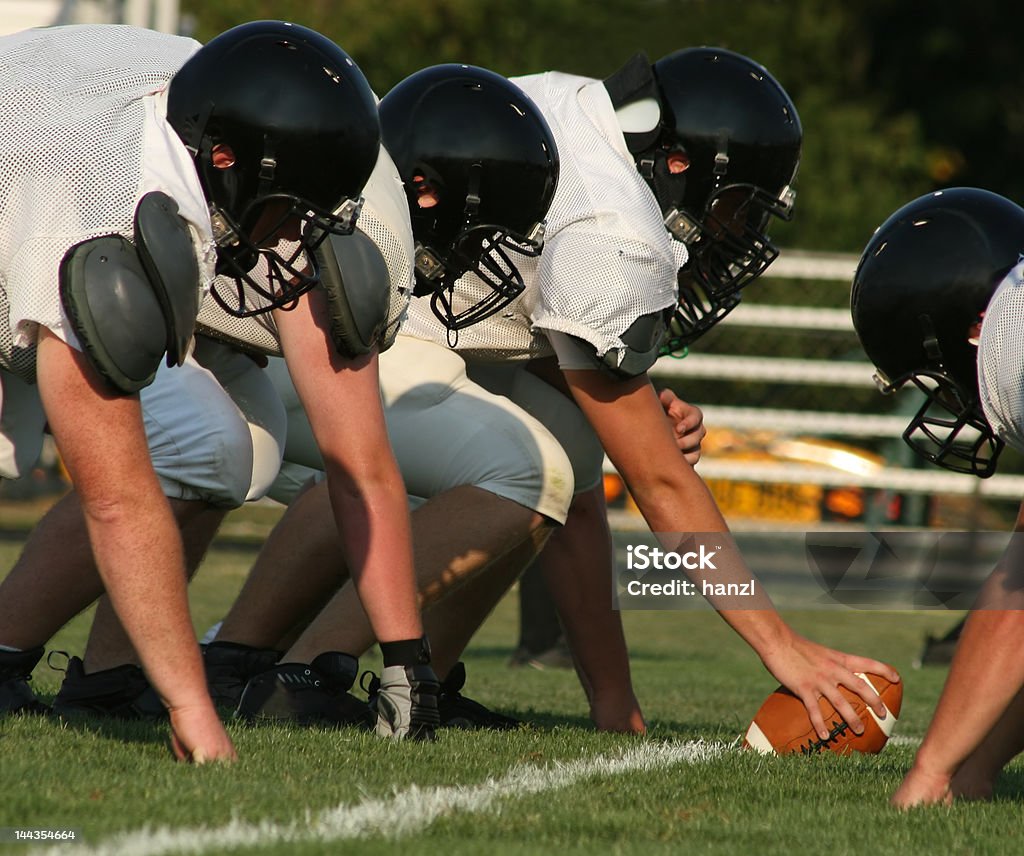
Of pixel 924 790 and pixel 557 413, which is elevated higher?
pixel 924 790

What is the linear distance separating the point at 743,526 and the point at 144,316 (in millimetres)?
10194

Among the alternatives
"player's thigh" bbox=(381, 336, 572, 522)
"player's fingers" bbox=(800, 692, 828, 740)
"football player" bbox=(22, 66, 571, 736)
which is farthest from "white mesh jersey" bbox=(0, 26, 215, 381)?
"player's fingers" bbox=(800, 692, 828, 740)

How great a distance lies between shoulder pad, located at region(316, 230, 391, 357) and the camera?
3.56 meters

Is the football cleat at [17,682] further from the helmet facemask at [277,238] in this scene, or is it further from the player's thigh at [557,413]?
the player's thigh at [557,413]

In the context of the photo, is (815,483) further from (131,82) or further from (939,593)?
(131,82)

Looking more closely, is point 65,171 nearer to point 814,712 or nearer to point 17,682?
point 17,682

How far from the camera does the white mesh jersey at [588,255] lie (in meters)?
3.89

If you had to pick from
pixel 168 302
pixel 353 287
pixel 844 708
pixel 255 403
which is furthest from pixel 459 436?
pixel 168 302

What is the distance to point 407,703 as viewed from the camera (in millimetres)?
3672

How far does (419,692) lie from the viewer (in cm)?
368

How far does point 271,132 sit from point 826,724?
1907 mm

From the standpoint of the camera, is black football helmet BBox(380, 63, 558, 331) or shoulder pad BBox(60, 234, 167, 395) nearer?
shoulder pad BBox(60, 234, 167, 395)

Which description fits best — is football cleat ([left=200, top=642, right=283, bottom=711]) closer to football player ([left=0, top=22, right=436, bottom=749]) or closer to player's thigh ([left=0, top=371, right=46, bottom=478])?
football player ([left=0, top=22, right=436, bottom=749])

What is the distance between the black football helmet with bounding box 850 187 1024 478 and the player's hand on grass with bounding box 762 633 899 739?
1.86ft
